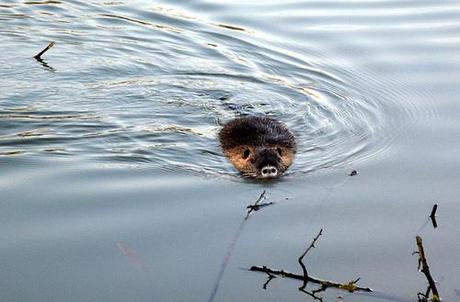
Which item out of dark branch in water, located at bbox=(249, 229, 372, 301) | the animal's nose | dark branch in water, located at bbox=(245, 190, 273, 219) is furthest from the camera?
the animal's nose

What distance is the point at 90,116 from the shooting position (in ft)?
27.5

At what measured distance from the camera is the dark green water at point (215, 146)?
5355mm

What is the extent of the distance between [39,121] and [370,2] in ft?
17.3

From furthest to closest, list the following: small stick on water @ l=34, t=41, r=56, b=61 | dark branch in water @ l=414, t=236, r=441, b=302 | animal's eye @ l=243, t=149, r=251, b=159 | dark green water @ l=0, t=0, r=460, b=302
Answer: small stick on water @ l=34, t=41, r=56, b=61, animal's eye @ l=243, t=149, r=251, b=159, dark green water @ l=0, t=0, r=460, b=302, dark branch in water @ l=414, t=236, r=441, b=302

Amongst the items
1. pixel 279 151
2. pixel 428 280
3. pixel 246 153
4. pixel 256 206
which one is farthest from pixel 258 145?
pixel 428 280

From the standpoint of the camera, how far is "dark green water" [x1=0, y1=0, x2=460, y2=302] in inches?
211

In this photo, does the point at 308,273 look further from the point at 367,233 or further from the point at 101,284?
the point at 101,284

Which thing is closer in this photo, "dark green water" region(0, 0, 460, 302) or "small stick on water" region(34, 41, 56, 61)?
"dark green water" region(0, 0, 460, 302)

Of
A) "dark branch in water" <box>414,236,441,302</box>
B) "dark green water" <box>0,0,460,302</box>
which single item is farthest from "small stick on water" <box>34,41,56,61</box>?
"dark branch in water" <box>414,236,441,302</box>

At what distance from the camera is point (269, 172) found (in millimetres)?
7434

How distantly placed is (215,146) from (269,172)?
0.83 metres

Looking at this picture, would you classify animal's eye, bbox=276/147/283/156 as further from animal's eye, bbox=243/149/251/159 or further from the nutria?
animal's eye, bbox=243/149/251/159

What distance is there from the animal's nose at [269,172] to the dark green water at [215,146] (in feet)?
0.71

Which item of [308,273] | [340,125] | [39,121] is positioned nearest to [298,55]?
[340,125]
